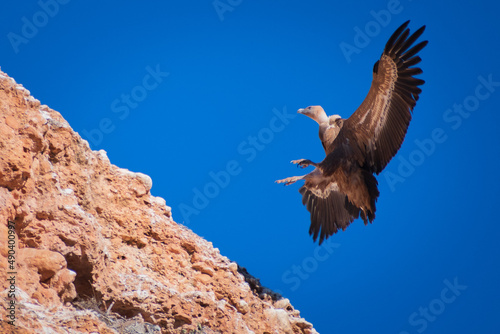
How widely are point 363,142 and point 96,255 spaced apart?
4850mm

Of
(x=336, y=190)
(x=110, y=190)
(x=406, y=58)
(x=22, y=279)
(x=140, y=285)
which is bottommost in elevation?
(x=22, y=279)

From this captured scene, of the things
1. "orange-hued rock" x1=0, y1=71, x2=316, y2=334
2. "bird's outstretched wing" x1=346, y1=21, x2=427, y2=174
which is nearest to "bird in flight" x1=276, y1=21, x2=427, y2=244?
"bird's outstretched wing" x1=346, y1=21, x2=427, y2=174

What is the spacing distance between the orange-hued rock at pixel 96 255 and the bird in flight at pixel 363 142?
2293 mm

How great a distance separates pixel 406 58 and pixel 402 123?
36.5 inches

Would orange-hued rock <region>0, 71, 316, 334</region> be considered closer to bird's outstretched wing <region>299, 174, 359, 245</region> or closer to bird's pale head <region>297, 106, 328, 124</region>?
bird's outstretched wing <region>299, 174, 359, 245</region>

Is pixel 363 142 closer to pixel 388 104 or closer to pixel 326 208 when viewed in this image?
pixel 388 104

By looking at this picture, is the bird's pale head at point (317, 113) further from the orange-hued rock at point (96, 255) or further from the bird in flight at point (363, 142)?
the orange-hued rock at point (96, 255)

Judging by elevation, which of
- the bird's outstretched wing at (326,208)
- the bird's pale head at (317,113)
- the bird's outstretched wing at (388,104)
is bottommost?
the bird's outstretched wing at (326,208)

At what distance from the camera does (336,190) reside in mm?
9766

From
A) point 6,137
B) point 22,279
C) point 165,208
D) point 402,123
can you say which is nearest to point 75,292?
point 22,279

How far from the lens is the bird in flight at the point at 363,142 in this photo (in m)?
8.45

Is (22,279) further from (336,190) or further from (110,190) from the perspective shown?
(336,190)

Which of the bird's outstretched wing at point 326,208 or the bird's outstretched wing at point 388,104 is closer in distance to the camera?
the bird's outstretched wing at point 388,104

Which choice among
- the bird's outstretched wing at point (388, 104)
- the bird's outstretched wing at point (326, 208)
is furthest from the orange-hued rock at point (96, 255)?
the bird's outstretched wing at point (388, 104)
